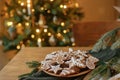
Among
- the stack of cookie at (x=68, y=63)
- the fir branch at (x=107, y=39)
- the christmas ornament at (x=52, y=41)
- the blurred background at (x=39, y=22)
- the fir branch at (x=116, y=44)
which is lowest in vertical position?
the stack of cookie at (x=68, y=63)

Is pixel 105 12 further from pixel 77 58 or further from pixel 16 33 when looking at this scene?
pixel 77 58

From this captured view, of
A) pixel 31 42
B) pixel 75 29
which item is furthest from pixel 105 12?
pixel 75 29

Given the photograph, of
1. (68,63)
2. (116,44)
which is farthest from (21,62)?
(116,44)

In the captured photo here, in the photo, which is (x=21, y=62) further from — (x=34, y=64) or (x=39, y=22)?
(x=39, y=22)

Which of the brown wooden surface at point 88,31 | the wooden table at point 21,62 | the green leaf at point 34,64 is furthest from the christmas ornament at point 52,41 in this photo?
the green leaf at point 34,64

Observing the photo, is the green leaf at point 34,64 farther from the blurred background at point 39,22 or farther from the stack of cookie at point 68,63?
the blurred background at point 39,22

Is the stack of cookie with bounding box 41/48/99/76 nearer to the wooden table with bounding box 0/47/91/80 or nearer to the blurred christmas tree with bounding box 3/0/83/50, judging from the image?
the wooden table with bounding box 0/47/91/80
